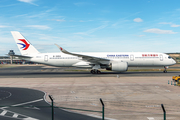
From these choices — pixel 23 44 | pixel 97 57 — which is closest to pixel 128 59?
pixel 97 57

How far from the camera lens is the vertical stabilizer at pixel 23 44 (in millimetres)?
35500

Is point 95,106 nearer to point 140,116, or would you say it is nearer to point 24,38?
point 140,116

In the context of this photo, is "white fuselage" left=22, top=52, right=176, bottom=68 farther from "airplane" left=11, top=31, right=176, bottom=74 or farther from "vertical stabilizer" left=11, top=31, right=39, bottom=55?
"vertical stabilizer" left=11, top=31, right=39, bottom=55

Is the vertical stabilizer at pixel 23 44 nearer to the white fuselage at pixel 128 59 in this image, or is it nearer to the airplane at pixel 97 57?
the airplane at pixel 97 57

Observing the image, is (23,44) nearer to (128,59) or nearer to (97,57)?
(97,57)

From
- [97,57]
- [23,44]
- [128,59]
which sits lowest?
[128,59]

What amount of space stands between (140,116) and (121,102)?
9.93ft

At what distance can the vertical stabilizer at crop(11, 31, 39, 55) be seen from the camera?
35.5 metres

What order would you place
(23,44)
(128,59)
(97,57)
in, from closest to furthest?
(97,57) → (128,59) → (23,44)

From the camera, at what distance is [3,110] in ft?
34.4

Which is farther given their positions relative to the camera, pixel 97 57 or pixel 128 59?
pixel 128 59

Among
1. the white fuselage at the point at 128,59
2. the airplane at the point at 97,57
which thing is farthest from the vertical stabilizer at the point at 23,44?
the white fuselage at the point at 128,59

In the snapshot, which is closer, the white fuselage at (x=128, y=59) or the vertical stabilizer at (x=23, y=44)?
the white fuselage at (x=128, y=59)

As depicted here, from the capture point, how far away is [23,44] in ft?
118
